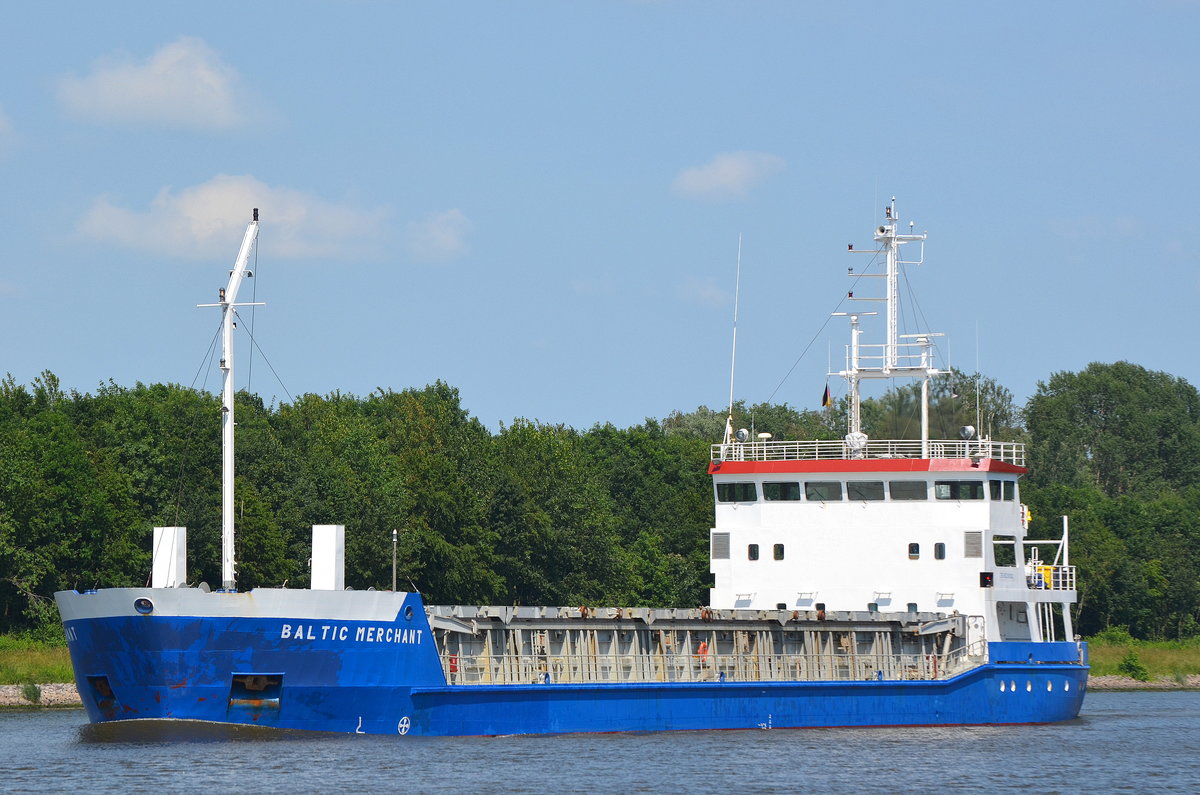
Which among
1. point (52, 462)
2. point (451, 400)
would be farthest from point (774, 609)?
point (451, 400)

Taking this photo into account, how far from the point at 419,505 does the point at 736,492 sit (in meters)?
27.2

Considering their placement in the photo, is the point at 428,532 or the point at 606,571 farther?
the point at 606,571

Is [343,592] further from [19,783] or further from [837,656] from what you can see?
[837,656]

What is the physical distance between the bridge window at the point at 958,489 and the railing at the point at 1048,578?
10.9ft

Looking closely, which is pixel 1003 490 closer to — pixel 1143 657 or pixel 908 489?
pixel 908 489

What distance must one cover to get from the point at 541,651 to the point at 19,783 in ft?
Answer: 39.1

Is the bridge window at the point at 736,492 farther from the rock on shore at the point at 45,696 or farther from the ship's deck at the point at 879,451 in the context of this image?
the rock on shore at the point at 45,696

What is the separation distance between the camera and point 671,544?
83.9 m

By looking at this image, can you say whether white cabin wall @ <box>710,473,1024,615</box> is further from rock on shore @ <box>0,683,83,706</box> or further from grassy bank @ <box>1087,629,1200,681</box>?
grassy bank @ <box>1087,629,1200,681</box>

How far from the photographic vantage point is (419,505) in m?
69.4

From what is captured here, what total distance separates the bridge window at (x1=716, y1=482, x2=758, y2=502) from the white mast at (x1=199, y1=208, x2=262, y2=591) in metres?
14.8

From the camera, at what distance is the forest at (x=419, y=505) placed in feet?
201

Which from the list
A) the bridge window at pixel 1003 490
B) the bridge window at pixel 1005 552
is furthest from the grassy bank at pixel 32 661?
the bridge window at pixel 1003 490

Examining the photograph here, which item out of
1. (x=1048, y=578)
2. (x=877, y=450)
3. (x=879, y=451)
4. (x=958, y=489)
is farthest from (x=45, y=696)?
(x=1048, y=578)
